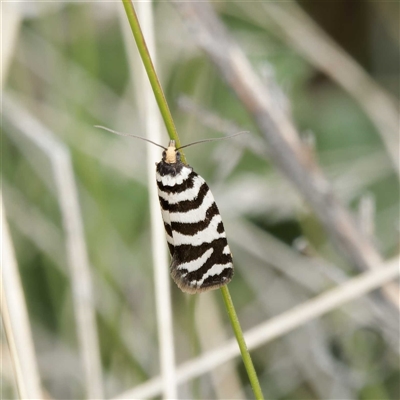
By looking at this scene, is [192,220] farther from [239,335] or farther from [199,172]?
[199,172]

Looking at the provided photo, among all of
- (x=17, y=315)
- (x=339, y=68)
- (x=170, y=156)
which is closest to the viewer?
(x=170, y=156)

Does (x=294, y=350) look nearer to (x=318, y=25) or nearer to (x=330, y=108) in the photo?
(x=330, y=108)

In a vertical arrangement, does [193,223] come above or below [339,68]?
below

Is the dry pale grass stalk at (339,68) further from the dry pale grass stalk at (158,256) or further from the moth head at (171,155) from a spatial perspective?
the moth head at (171,155)

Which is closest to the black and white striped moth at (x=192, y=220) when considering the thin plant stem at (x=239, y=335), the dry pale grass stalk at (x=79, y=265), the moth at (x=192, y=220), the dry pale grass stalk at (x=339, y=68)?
the moth at (x=192, y=220)

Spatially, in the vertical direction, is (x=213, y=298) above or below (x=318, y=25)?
below

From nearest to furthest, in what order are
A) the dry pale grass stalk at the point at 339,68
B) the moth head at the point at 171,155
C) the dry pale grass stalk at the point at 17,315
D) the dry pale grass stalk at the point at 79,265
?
the moth head at the point at 171,155, the dry pale grass stalk at the point at 17,315, the dry pale grass stalk at the point at 79,265, the dry pale grass stalk at the point at 339,68

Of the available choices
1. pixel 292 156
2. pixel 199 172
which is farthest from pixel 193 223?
pixel 199 172

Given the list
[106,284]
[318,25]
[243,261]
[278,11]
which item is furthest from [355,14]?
[106,284]
